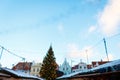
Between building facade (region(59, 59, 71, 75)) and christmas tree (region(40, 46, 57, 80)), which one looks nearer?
christmas tree (region(40, 46, 57, 80))

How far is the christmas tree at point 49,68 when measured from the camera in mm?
50581

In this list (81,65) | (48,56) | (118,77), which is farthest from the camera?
(81,65)

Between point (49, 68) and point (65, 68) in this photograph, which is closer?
point (49, 68)

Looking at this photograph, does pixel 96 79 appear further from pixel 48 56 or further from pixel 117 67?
pixel 48 56

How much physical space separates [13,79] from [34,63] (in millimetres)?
43956

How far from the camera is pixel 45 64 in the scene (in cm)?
5253

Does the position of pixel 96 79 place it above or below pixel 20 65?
below

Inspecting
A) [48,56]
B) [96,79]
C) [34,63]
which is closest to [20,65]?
[34,63]

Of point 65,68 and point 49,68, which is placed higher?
point 65,68

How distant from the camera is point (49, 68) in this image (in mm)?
51594

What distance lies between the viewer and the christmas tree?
166 feet

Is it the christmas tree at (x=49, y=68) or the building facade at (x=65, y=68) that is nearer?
the christmas tree at (x=49, y=68)

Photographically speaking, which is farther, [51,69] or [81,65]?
[81,65]

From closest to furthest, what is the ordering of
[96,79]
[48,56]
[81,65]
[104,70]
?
[104,70]
[96,79]
[48,56]
[81,65]
